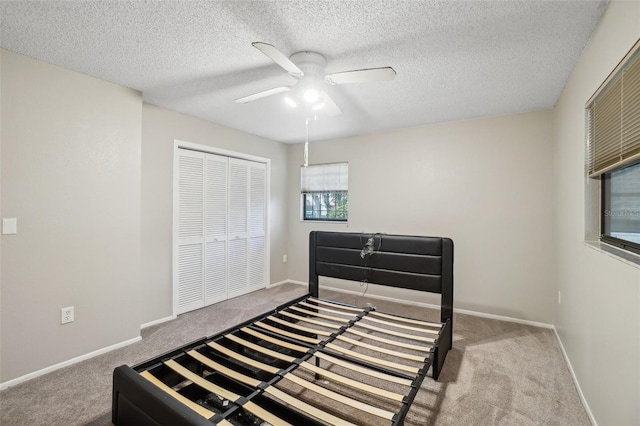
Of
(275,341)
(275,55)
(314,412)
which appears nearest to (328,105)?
(275,55)

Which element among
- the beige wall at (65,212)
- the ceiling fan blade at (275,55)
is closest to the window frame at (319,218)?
the beige wall at (65,212)

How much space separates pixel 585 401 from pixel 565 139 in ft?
6.76

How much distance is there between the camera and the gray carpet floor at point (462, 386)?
1.79 meters

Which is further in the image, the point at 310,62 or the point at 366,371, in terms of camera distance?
the point at 310,62

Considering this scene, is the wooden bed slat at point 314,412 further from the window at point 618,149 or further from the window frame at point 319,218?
the window frame at point 319,218

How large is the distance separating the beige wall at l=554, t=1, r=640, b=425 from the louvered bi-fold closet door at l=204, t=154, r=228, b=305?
3.74 meters

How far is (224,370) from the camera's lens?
1667 mm

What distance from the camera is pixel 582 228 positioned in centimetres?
205

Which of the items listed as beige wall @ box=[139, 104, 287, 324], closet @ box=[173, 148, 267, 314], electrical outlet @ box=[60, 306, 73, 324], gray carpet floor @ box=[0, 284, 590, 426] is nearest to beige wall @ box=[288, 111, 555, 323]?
gray carpet floor @ box=[0, 284, 590, 426]

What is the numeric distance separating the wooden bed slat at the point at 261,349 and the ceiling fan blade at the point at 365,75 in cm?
182

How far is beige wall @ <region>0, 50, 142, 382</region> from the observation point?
213cm

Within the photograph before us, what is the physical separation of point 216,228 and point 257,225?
30.4 inches

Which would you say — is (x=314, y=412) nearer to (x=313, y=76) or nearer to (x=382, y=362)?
(x=382, y=362)

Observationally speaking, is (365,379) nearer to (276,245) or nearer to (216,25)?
(216,25)
